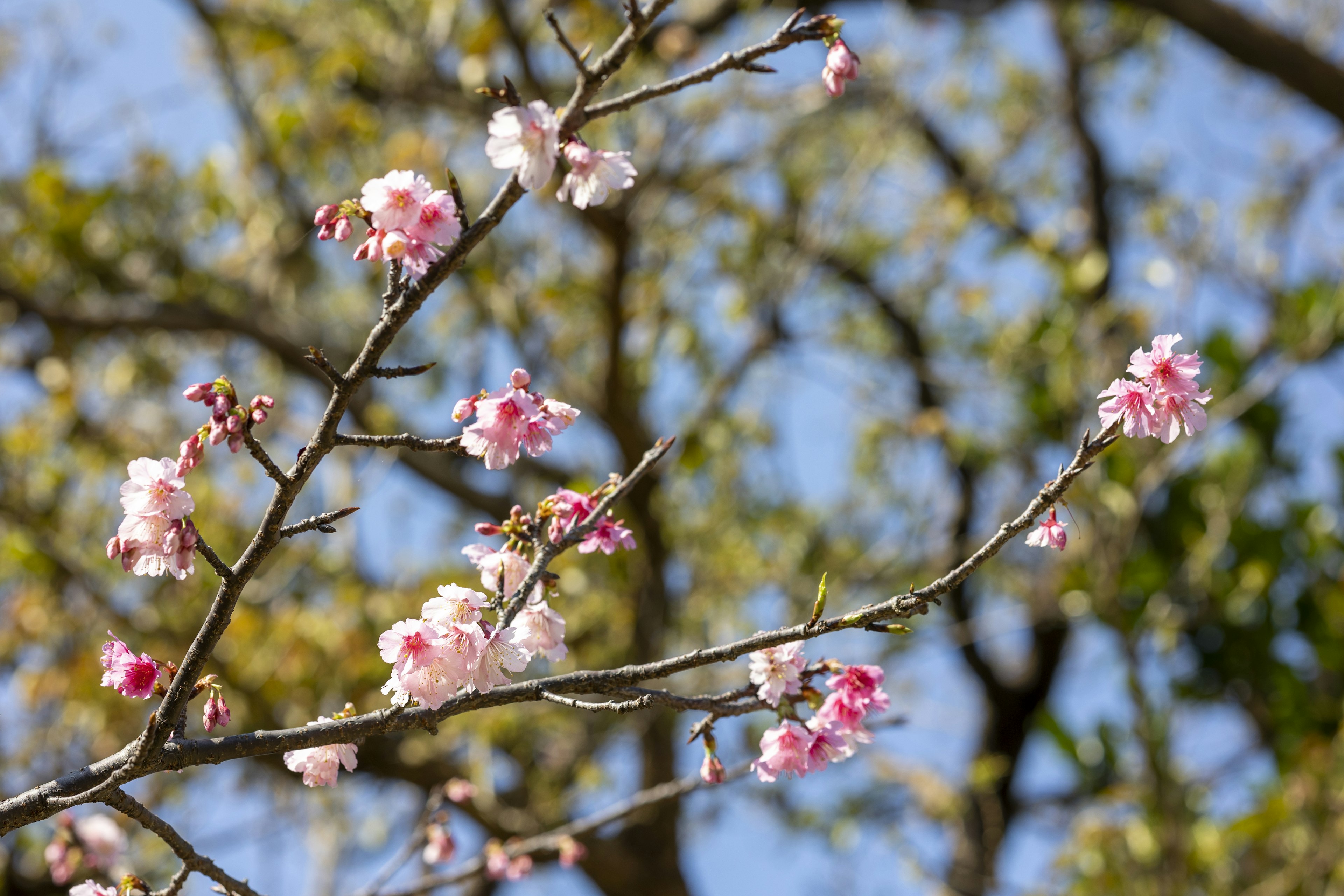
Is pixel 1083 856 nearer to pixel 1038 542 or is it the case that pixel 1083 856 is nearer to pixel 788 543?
pixel 788 543

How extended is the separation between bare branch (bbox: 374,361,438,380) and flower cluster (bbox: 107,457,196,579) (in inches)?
9.5

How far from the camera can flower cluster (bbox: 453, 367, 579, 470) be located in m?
1.22

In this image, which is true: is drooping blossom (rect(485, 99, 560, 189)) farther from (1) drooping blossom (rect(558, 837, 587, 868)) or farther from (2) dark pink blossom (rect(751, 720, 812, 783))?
(1) drooping blossom (rect(558, 837, 587, 868))

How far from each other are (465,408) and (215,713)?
0.45 m

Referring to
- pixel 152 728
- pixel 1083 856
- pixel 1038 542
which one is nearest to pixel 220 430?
pixel 152 728

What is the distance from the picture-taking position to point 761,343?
4.60 meters

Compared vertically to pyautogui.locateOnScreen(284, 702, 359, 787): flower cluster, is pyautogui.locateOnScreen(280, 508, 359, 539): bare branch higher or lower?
higher

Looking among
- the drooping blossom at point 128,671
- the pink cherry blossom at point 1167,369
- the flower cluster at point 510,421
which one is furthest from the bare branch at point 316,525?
the pink cherry blossom at point 1167,369

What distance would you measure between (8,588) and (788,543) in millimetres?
3709

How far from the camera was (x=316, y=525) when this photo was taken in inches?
45.4

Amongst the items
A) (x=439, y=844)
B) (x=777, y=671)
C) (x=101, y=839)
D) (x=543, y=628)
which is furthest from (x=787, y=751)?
(x=101, y=839)

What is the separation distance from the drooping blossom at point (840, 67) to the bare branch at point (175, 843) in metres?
1.12

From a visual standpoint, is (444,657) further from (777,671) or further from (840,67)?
(840,67)

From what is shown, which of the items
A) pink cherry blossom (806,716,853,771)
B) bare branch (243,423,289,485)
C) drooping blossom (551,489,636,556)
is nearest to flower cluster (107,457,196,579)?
bare branch (243,423,289,485)
